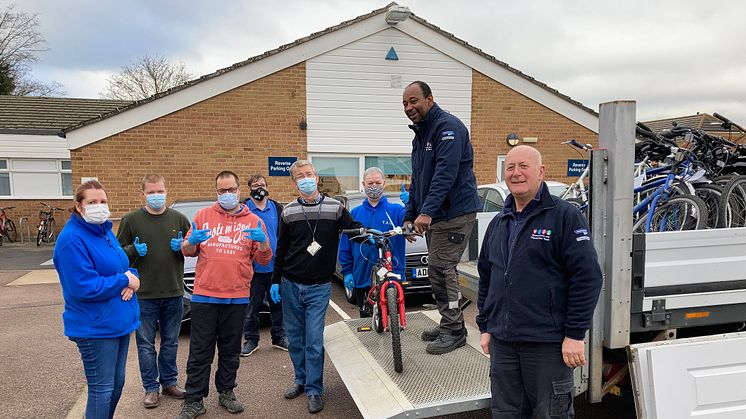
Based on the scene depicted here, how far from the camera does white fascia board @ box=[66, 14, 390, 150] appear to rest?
9.97 meters

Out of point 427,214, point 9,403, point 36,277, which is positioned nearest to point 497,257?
point 427,214

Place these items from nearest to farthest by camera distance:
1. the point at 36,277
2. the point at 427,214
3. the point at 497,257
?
the point at 497,257 → the point at 427,214 → the point at 36,277

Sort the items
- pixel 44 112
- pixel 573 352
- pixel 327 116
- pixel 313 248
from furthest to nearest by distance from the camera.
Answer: pixel 44 112, pixel 327 116, pixel 313 248, pixel 573 352

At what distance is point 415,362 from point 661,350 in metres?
1.58

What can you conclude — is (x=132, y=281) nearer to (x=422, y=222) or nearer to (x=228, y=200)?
(x=228, y=200)

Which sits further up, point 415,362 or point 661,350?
point 661,350

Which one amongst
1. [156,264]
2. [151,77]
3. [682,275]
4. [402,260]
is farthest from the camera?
[151,77]

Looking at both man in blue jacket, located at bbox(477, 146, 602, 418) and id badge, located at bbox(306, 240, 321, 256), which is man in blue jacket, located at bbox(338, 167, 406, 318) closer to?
id badge, located at bbox(306, 240, 321, 256)

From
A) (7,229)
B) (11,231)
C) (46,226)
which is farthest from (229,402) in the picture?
(11,231)

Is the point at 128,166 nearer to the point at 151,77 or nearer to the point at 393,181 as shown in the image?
the point at 393,181

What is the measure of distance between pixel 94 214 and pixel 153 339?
1559 millimetres

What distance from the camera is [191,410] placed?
3721 millimetres

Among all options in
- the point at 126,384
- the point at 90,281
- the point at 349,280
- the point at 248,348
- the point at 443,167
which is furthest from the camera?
the point at 248,348

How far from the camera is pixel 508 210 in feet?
8.54
